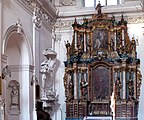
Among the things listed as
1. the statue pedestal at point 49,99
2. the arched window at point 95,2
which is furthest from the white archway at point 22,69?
the arched window at point 95,2

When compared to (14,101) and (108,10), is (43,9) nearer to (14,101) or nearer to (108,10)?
(108,10)

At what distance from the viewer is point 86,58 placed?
15.1 m

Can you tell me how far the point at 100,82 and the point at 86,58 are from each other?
125 centimetres

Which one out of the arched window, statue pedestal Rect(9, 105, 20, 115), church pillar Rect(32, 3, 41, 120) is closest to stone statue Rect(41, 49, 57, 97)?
church pillar Rect(32, 3, 41, 120)

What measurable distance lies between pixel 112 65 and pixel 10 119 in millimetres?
5298

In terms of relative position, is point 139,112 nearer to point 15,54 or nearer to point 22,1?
point 15,54

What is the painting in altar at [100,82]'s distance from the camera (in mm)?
14859

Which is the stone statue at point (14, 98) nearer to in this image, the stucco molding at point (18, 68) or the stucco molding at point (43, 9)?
the stucco molding at point (18, 68)

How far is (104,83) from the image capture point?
14906mm

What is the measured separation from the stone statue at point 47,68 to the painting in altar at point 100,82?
201 cm

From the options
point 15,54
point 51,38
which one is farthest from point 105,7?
point 15,54

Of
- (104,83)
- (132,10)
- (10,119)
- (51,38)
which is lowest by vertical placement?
(10,119)

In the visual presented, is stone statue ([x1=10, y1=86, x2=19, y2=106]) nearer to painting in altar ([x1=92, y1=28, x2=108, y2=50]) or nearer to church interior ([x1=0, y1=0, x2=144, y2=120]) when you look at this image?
church interior ([x1=0, y1=0, x2=144, y2=120])

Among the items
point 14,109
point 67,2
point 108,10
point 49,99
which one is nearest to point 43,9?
point 67,2
